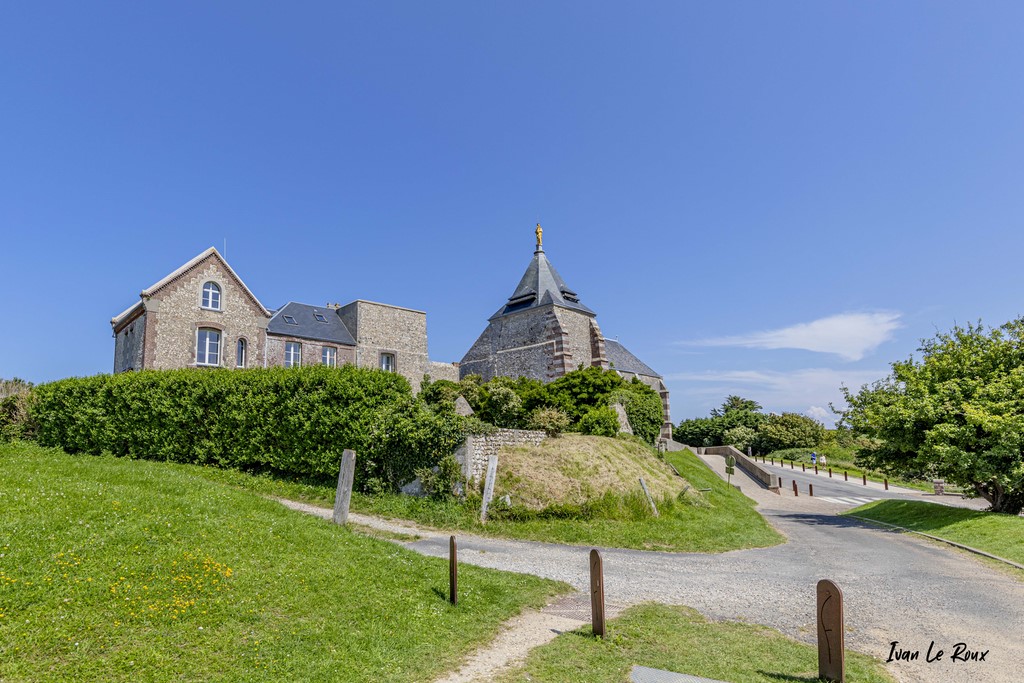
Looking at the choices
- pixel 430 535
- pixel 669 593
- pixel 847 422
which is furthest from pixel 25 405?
pixel 847 422

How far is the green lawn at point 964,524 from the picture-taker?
15797mm

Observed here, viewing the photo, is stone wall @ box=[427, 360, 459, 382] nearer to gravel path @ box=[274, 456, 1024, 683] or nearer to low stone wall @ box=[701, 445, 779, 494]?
low stone wall @ box=[701, 445, 779, 494]

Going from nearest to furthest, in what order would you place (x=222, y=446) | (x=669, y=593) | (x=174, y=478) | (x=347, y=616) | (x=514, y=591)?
(x=347, y=616)
(x=514, y=591)
(x=669, y=593)
(x=174, y=478)
(x=222, y=446)

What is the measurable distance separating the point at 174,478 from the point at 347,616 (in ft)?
28.8

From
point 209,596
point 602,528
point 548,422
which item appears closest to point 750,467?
point 548,422

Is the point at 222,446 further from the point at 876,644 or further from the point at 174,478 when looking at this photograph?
the point at 876,644

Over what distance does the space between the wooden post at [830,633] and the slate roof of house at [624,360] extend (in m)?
44.5

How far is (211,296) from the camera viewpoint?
1238 inches

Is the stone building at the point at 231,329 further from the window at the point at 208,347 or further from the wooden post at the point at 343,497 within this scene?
the wooden post at the point at 343,497

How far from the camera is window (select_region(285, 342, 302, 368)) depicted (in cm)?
3538

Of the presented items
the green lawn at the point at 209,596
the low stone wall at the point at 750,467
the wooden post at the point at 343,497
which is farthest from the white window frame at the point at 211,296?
the low stone wall at the point at 750,467

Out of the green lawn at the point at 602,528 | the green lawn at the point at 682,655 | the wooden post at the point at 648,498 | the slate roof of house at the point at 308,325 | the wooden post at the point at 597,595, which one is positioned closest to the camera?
the green lawn at the point at 682,655

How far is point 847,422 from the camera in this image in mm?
24656

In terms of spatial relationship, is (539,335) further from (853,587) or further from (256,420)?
(853,587)
